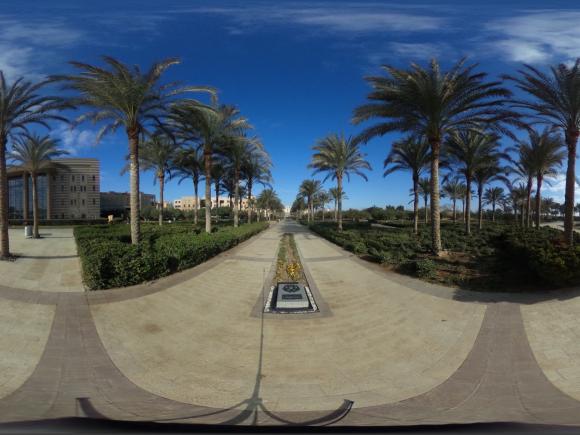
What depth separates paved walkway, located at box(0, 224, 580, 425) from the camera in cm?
380

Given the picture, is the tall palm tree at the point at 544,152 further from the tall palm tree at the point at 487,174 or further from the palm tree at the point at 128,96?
the palm tree at the point at 128,96

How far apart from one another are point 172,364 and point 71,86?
11208 millimetres

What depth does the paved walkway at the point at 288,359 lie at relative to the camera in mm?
3797

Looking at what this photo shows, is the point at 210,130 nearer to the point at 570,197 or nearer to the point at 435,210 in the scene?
the point at 435,210

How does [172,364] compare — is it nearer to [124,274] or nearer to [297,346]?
[297,346]

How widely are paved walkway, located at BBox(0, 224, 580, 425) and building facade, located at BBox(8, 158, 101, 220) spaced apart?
176 ft

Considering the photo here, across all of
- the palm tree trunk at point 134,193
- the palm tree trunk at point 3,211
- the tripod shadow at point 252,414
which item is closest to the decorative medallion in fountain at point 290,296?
the tripod shadow at point 252,414

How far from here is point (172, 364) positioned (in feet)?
15.5

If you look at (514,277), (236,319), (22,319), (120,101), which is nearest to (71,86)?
(120,101)

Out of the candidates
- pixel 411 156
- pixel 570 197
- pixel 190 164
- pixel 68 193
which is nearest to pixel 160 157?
pixel 190 164

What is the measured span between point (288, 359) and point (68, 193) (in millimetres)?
60393

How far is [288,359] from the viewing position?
482 cm

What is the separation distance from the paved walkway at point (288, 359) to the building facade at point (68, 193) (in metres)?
53.6

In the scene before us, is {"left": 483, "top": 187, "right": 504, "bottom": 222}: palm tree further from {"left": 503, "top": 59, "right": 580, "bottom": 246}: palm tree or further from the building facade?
the building facade
